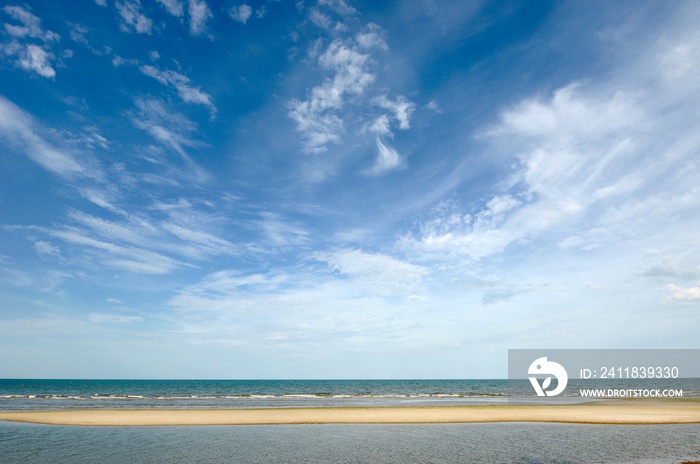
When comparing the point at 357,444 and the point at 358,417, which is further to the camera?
the point at 358,417

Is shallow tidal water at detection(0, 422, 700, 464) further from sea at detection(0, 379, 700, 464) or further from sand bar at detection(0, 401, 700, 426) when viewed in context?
sand bar at detection(0, 401, 700, 426)

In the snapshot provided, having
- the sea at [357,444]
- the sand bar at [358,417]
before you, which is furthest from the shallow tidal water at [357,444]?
the sand bar at [358,417]

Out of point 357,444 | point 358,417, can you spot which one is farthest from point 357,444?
point 358,417

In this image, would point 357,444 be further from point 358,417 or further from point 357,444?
point 358,417

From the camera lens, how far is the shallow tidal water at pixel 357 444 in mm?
18688

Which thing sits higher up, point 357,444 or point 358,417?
point 357,444

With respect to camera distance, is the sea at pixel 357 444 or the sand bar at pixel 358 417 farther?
the sand bar at pixel 358 417

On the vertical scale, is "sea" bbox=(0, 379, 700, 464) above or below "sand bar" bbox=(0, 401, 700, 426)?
above

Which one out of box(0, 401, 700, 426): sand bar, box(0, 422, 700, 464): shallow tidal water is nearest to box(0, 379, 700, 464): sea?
box(0, 422, 700, 464): shallow tidal water

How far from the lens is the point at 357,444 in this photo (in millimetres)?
22281

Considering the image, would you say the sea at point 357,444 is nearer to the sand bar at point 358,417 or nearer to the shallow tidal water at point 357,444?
the shallow tidal water at point 357,444

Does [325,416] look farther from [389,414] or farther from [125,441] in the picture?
[125,441]

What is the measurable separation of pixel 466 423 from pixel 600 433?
8.60m

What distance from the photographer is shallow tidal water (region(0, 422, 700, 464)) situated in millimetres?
18688
